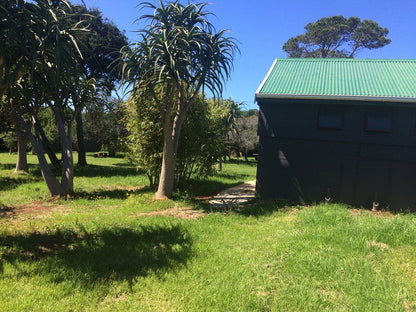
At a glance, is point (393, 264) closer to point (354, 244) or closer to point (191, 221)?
point (354, 244)

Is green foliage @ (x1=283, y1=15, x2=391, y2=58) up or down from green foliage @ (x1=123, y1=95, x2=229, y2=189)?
up

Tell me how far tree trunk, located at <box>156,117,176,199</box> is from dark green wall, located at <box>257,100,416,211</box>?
134 inches

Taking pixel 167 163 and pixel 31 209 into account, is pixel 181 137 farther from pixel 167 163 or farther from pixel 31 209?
pixel 31 209

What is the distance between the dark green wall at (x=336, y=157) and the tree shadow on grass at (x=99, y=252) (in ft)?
17.1

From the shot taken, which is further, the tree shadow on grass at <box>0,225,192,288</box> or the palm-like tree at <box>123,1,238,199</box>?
the palm-like tree at <box>123,1,238,199</box>

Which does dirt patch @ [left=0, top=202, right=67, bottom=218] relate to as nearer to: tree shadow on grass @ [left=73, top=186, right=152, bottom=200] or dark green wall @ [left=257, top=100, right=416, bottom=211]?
tree shadow on grass @ [left=73, top=186, right=152, bottom=200]

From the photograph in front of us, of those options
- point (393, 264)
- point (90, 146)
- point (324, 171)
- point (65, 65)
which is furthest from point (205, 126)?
point (90, 146)

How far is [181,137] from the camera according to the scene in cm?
1037

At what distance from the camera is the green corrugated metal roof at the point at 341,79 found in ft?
28.7

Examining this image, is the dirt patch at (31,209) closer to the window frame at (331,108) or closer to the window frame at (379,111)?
the window frame at (331,108)

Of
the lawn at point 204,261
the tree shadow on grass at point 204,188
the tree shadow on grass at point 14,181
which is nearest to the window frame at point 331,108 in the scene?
the lawn at point 204,261

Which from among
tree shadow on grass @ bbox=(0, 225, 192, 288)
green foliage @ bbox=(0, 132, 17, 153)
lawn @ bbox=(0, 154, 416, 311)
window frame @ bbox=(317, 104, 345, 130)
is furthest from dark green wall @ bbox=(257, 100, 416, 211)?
green foliage @ bbox=(0, 132, 17, 153)

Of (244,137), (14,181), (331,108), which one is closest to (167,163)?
(331,108)

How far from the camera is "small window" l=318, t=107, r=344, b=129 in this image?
9.19m
